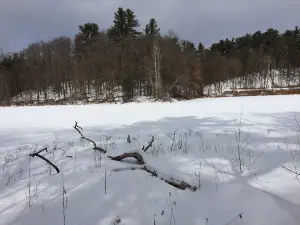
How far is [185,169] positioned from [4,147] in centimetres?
566

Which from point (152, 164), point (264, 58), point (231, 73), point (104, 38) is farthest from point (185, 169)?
point (264, 58)

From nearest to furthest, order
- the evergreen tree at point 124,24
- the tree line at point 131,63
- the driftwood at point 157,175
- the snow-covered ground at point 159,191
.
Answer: the snow-covered ground at point 159,191, the driftwood at point 157,175, the tree line at point 131,63, the evergreen tree at point 124,24

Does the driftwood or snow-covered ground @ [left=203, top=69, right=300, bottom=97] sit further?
snow-covered ground @ [left=203, top=69, right=300, bottom=97]

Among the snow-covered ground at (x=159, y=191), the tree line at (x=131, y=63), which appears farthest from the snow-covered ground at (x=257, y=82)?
the snow-covered ground at (x=159, y=191)

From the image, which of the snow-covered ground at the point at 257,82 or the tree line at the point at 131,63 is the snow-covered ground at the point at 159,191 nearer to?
the tree line at the point at 131,63

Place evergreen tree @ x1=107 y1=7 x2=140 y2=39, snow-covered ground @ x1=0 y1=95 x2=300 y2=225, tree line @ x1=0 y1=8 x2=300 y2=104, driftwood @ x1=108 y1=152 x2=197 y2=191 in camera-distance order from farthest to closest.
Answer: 1. evergreen tree @ x1=107 y1=7 x2=140 y2=39
2. tree line @ x1=0 y1=8 x2=300 y2=104
3. driftwood @ x1=108 y1=152 x2=197 y2=191
4. snow-covered ground @ x1=0 y1=95 x2=300 y2=225

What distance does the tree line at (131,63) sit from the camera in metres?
36.6

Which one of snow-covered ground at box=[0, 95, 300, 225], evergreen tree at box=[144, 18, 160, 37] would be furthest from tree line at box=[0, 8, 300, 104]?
snow-covered ground at box=[0, 95, 300, 225]

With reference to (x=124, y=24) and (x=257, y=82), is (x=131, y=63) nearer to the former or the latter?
(x=124, y=24)

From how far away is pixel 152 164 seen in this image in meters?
4.01

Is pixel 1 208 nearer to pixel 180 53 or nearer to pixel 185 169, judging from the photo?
pixel 185 169

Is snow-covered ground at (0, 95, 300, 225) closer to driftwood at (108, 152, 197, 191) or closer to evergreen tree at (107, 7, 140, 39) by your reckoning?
driftwood at (108, 152, 197, 191)

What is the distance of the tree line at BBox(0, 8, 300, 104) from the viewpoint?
3659 centimetres

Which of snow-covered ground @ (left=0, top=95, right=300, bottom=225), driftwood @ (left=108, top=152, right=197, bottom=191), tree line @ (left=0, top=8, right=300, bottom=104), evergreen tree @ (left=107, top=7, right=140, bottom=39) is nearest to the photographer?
snow-covered ground @ (left=0, top=95, right=300, bottom=225)
